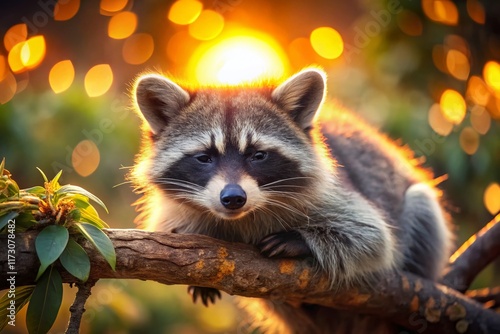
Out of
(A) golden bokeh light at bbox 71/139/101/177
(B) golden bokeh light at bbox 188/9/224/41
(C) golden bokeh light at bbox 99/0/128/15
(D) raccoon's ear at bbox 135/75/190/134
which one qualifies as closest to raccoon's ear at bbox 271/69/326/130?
(D) raccoon's ear at bbox 135/75/190/134

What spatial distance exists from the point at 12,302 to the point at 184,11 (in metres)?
6.61

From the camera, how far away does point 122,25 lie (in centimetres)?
955

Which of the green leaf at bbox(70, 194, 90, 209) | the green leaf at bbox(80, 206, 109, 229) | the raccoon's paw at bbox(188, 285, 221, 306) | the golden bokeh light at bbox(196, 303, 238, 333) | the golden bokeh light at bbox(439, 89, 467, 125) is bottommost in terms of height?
the golden bokeh light at bbox(196, 303, 238, 333)

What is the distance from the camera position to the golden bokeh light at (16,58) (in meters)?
8.02

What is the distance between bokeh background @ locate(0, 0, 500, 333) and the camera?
7.35 m

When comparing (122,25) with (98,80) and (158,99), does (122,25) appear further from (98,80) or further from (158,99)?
(158,99)

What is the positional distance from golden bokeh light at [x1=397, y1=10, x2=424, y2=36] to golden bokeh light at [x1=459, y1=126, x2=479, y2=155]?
170cm

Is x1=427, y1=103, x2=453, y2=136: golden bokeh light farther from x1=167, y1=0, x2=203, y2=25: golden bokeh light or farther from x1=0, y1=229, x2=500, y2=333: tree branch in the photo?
x1=167, y1=0, x2=203, y2=25: golden bokeh light

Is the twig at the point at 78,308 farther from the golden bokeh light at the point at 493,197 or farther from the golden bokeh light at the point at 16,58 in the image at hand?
the golden bokeh light at the point at 493,197

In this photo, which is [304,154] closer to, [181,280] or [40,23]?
[181,280]

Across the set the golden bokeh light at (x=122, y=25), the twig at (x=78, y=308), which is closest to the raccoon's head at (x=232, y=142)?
the twig at (x=78, y=308)

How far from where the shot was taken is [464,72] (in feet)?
27.7

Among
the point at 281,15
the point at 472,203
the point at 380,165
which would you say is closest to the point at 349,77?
the point at 281,15

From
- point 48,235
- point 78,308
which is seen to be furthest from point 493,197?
point 48,235
